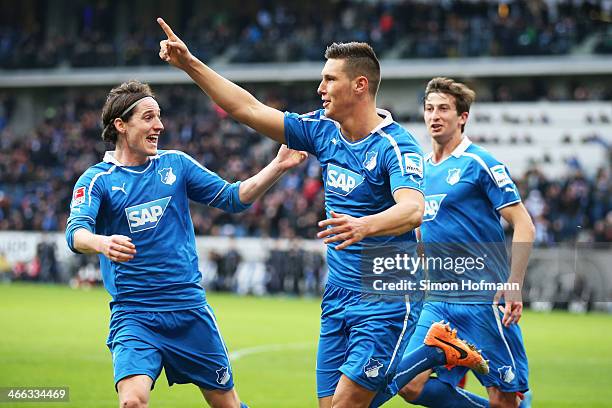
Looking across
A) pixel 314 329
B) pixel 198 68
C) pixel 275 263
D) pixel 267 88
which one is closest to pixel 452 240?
pixel 198 68

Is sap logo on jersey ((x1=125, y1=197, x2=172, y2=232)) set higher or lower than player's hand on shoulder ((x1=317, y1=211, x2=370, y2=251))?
lower

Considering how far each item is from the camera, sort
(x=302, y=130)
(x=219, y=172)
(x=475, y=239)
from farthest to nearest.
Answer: (x=219, y=172)
(x=475, y=239)
(x=302, y=130)

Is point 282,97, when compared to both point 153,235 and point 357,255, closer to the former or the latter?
point 153,235

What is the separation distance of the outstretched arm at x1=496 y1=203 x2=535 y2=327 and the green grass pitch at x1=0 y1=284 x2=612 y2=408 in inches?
156

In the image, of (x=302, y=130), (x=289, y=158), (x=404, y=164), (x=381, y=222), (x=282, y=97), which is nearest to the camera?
(x=381, y=222)

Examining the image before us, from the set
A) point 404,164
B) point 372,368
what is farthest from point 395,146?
point 372,368

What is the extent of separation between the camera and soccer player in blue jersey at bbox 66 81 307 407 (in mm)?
7145

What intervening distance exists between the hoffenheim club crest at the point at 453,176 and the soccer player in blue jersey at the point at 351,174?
1510mm

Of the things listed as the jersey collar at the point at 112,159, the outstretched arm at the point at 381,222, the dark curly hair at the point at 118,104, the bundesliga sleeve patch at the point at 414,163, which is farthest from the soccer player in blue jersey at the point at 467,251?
the dark curly hair at the point at 118,104

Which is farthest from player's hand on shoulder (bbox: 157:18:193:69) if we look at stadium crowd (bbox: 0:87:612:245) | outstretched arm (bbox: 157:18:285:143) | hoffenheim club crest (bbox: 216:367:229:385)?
stadium crowd (bbox: 0:87:612:245)

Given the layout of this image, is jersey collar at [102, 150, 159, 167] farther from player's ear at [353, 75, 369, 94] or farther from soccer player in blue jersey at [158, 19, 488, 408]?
player's ear at [353, 75, 369, 94]

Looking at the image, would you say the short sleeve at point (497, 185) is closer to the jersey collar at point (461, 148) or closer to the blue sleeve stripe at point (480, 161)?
the blue sleeve stripe at point (480, 161)

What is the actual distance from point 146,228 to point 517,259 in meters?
2.82

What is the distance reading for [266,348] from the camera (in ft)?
55.5
